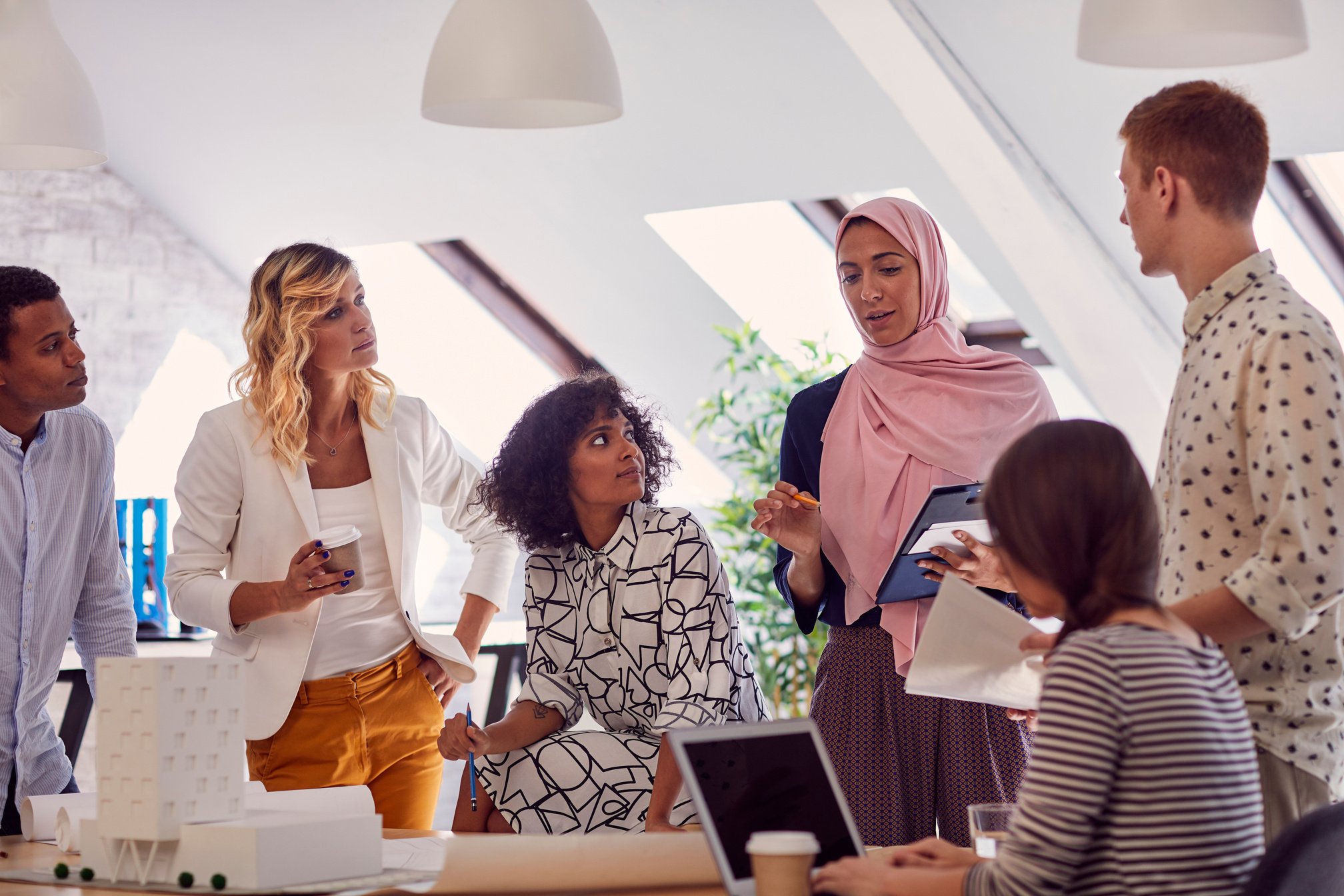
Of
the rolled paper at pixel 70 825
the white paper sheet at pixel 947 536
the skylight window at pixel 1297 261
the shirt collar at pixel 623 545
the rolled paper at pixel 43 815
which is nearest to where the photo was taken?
the rolled paper at pixel 70 825

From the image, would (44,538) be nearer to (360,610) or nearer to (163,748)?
(360,610)

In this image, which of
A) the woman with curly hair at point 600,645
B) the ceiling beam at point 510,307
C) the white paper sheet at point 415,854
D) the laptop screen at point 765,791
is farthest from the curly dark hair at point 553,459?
the ceiling beam at point 510,307

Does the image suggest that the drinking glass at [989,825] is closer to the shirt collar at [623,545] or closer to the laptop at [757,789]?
the laptop at [757,789]

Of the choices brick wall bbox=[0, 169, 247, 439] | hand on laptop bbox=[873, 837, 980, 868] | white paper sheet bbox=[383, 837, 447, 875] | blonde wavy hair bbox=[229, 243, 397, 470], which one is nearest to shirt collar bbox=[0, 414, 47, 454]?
blonde wavy hair bbox=[229, 243, 397, 470]

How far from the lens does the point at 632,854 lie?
1642 millimetres

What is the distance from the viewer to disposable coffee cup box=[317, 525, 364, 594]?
2.42 m

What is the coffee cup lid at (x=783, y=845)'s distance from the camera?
4.33 ft

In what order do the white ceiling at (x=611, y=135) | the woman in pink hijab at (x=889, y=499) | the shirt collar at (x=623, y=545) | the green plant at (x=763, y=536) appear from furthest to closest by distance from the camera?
the green plant at (x=763, y=536) → the white ceiling at (x=611, y=135) → the shirt collar at (x=623, y=545) → the woman in pink hijab at (x=889, y=499)

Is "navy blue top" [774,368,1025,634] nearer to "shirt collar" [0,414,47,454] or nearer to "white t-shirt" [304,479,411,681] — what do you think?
"white t-shirt" [304,479,411,681]

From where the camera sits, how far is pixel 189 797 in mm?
1629

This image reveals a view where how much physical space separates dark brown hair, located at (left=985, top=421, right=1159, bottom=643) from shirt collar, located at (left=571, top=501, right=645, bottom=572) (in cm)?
126

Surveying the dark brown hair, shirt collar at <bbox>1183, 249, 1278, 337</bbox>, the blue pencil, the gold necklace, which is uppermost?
shirt collar at <bbox>1183, 249, 1278, 337</bbox>

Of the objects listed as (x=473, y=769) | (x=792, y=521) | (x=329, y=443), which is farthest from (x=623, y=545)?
(x=329, y=443)

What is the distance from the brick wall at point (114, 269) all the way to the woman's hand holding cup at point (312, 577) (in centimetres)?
320
